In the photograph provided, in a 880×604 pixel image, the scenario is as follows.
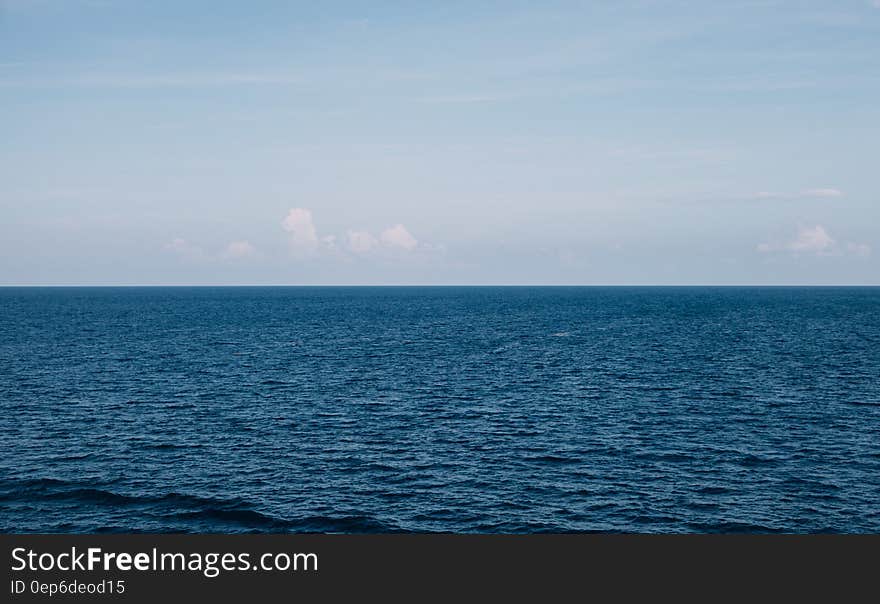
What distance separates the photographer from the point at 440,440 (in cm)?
5769

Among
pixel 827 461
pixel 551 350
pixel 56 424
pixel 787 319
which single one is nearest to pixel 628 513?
pixel 827 461

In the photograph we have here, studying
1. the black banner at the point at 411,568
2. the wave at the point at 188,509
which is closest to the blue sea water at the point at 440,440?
the wave at the point at 188,509

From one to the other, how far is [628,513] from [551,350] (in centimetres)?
7748

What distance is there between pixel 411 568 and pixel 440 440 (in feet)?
124

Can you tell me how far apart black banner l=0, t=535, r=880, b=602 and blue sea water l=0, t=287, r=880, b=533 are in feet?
62.2

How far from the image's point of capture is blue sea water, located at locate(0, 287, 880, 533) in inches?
1628

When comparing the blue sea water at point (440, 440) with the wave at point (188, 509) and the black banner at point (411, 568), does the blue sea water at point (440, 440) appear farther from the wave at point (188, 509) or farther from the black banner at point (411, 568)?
the black banner at point (411, 568)

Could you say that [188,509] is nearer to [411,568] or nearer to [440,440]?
[440,440]

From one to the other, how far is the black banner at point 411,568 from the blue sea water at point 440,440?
1896cm

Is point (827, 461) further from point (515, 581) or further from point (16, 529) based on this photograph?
point (16, 529)

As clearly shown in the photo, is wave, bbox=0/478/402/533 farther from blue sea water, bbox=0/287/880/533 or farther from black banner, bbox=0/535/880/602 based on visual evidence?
black banner, bbox=0/535/880/602

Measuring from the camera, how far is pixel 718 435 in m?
58.7

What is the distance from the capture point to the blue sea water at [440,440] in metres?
41.3

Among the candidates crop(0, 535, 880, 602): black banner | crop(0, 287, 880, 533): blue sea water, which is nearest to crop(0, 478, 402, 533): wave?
crop(0, 287, 880, 533): blue sea water
